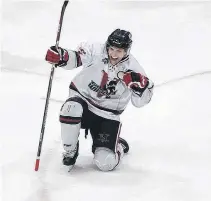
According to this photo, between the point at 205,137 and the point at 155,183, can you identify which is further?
the point at 205,137

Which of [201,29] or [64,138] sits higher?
[201,29]

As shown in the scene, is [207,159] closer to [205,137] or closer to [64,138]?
[205,137]

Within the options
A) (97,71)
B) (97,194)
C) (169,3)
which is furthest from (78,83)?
(169,3)

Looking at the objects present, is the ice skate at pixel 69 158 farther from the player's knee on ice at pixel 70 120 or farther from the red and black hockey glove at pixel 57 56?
the red and black hockey glove at pixel 57 56

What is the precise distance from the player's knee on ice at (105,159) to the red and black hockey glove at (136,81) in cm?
26

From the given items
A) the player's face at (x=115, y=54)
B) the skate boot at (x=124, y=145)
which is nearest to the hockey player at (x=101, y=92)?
the player's face at (x=115, y=54)

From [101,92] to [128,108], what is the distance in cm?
76

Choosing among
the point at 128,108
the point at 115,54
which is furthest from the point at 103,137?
the point at 128,108

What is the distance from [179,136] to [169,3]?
1895mm

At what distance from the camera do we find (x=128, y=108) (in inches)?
115

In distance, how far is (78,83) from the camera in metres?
2.21

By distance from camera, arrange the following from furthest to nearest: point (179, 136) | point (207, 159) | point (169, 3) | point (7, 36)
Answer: point (169, 3) < point (7, 36) < point (179, 136) < point (207, 159)

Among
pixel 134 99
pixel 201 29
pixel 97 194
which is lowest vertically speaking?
pixel 97 194

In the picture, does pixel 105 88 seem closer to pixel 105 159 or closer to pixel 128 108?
pixel 105 159
